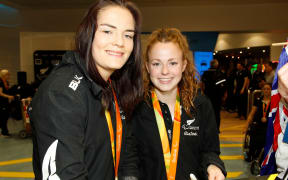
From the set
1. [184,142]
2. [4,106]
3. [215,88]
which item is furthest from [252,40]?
[184,142]

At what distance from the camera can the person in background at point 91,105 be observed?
3.07 ft

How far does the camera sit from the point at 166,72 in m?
1.60

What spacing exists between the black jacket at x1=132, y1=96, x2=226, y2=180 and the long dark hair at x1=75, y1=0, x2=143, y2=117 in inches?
7.4

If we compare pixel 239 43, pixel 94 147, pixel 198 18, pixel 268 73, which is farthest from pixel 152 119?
pixel 239 43

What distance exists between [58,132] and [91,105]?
222 mm

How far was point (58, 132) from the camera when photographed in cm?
92

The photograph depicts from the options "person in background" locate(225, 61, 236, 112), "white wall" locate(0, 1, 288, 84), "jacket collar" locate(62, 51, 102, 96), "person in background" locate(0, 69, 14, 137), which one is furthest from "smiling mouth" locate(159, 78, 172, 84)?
"person in background" locate(225, 61, 236, 112)

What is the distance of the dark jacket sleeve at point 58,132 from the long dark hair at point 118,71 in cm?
22

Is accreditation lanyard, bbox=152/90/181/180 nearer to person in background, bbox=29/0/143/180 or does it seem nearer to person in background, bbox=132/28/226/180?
person in background, bbox=132/28/226/180

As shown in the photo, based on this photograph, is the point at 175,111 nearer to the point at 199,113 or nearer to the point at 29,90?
the point at 199,113

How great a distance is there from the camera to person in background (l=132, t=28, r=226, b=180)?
160cm

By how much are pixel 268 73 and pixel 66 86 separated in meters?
6.80

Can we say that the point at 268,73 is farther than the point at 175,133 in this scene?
Yes

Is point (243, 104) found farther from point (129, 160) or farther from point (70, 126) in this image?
point (70, 126)
